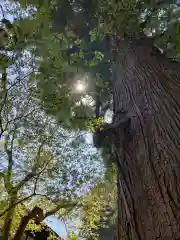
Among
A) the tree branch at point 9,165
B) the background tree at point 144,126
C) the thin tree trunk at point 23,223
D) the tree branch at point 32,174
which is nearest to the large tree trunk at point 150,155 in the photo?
the background tree at point 144,126

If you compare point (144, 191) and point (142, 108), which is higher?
point (142, 108)

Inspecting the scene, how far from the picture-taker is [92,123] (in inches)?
207

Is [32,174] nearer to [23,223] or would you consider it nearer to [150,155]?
[23,223]

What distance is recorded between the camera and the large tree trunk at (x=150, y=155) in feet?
7.43

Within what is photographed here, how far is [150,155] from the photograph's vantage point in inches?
116

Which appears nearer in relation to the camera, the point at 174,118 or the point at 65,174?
the point at 174,118

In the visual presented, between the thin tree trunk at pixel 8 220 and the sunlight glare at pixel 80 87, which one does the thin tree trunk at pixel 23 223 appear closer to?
the thin tree trunk at pixel 8 220

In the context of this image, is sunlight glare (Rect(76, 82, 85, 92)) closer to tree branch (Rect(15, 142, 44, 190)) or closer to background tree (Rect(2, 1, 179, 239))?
background tree (Rect(2, 1, 179, 239))

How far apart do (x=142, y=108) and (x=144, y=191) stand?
1.46 meters

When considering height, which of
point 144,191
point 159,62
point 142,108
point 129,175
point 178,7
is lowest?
point 144,191

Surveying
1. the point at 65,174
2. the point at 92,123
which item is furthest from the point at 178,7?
the point at 65,174

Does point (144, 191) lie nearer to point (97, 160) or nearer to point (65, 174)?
point (65, 174)

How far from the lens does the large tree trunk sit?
227cm

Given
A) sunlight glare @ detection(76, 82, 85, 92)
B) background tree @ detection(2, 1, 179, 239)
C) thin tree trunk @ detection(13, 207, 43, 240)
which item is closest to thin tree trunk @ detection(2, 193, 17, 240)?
thin tree trunk @ detection(13, 207, 43, 240)
